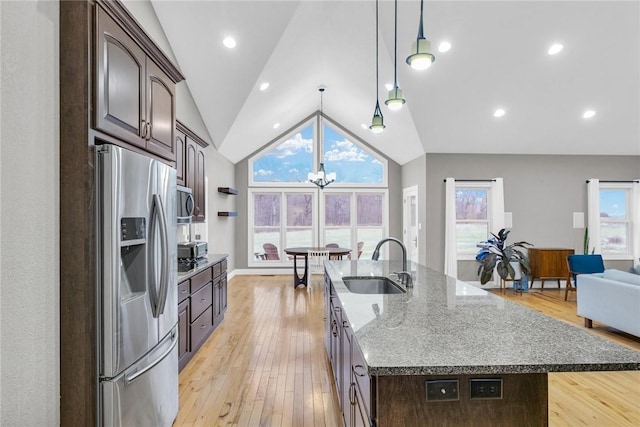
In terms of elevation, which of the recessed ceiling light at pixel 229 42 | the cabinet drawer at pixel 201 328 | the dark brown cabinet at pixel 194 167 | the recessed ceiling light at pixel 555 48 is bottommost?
the cabinet drawer at pixel 201 328

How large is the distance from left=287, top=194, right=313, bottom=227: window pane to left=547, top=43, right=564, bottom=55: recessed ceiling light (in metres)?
5.47

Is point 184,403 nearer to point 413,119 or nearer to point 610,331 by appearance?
point 610,331

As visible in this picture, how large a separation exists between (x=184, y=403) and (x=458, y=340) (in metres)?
2.15

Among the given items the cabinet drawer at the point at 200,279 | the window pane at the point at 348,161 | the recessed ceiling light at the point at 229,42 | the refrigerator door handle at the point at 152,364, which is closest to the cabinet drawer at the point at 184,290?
the cabinet drawer at the point at 200,279

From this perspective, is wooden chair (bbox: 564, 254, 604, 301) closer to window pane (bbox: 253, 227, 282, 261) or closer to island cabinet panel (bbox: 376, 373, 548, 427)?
island cabinet panel (bbox: 376, 373, 548, 427)

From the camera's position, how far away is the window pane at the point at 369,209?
29.0ft

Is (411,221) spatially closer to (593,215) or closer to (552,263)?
(552,263)

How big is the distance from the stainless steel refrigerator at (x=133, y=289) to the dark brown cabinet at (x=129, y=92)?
0.55ft

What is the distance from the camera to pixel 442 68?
194 inches

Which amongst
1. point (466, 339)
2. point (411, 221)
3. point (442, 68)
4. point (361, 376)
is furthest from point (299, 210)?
point (466, 339)

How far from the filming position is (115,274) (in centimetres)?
162

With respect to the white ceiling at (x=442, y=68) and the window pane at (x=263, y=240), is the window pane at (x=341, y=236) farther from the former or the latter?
the white ceiling at (x=442, y=68)

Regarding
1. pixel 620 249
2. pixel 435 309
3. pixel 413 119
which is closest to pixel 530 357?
pixel 435 309

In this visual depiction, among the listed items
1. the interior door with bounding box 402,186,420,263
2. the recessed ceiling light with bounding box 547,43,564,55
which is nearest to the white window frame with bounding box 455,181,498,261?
the interior door with bounding box 402,186,420,263
